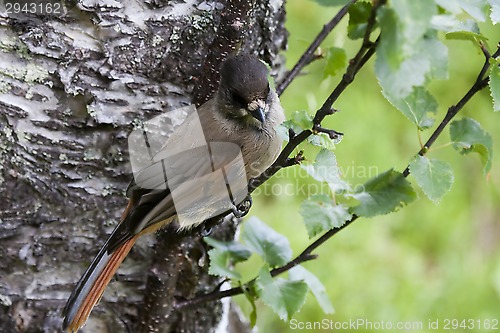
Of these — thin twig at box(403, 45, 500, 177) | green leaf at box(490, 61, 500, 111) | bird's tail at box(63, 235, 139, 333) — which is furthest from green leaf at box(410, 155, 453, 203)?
bird's tail at box(63, 235, 139, 333)

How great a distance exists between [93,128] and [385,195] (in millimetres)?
758

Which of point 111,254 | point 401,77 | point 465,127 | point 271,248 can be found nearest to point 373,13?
point 401,77

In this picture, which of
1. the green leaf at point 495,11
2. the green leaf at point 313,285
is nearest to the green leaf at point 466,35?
the green leaf at point 495,11

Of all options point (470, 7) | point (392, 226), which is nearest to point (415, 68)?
point (470, 7)

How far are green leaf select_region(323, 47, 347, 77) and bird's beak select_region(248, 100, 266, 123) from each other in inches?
8.1

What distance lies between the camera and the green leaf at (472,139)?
1519 millimetres

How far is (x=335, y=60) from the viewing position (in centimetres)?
186

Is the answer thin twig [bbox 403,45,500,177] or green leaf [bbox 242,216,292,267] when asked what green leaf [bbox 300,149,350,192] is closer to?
thin twig [bbox 403,45,500,177]

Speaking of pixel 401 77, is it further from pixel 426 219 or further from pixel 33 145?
pixel 426 219

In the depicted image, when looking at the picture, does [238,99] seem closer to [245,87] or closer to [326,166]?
[245,87]

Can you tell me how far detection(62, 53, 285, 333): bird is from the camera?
68.2 inches

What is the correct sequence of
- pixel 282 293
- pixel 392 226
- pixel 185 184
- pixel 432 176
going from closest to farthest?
pixel 432 176 < pixel 282 293 < pixel 185 184 < pixel 392 226

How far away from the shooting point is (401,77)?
39.3 inches

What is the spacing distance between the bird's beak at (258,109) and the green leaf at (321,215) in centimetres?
38
